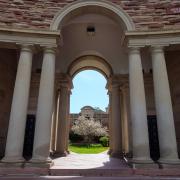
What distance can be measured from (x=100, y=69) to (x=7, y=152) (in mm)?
11978

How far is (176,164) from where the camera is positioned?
8477 millimetres

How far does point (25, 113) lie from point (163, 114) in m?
6.73

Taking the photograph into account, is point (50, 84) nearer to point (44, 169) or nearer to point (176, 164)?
point (44, 169)

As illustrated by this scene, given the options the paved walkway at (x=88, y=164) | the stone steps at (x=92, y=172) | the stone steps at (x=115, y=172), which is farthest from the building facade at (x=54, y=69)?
the paved walkway at (x=88, y=164)

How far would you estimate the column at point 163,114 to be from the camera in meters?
8.87

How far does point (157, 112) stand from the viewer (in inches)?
377

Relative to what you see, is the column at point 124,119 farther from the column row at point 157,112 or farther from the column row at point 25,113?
the column row at point 25,113

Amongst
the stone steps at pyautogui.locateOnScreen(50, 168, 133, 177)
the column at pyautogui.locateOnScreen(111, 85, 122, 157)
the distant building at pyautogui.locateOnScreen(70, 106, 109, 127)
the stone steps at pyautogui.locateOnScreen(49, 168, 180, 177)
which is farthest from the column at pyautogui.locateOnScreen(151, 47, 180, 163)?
the distant building at pyautogui.locateOnScreen(70, 106, 109, 127)

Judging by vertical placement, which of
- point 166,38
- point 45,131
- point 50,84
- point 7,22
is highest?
point 7,22

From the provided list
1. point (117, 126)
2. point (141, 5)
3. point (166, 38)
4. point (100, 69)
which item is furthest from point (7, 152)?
point (100, 69)

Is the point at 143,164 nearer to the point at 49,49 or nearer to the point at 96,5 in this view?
the point at 49,49

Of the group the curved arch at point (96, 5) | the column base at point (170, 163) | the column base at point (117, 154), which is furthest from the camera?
the column base at point (117, 154)

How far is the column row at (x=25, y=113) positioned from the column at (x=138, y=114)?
13.6ft

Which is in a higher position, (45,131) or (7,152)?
(45,131)
